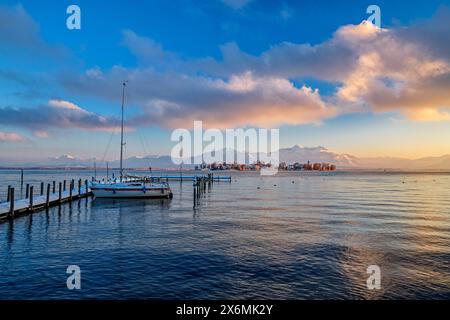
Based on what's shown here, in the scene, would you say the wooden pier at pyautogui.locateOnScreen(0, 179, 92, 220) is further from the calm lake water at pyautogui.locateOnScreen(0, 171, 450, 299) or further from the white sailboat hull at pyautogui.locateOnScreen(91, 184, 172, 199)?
the white sailboat hull at pyautogui.locateOnScreen(91, 184, 172, 199)

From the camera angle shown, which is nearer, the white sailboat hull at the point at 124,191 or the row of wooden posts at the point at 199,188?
the row of wooden posts at the point at 199,188

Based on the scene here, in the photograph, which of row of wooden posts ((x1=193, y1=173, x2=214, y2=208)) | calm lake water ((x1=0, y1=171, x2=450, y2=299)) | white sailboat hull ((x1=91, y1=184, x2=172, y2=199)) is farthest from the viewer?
white sailboat hull ((x1=91, y1=184, x2=172, y2=199))

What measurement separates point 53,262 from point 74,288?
15.1 feet

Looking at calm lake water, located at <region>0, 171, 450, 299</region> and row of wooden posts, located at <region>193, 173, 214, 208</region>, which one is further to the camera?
row of wooden posts, located at <region>193, 173, 214, 208</region>

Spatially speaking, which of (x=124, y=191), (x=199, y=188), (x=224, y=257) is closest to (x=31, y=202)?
(x=124, y=191)

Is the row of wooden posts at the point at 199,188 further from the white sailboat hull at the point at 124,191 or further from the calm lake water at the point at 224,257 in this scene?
the calm lake water at the point at 224,257

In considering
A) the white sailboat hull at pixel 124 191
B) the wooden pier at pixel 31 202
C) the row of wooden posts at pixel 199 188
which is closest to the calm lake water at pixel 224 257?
the wooden pier at pixel 31 202

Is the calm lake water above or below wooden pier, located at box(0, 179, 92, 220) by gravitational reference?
below

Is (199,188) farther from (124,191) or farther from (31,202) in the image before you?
(31,202)

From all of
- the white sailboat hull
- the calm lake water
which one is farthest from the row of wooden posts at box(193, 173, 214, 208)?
the calm lake water
